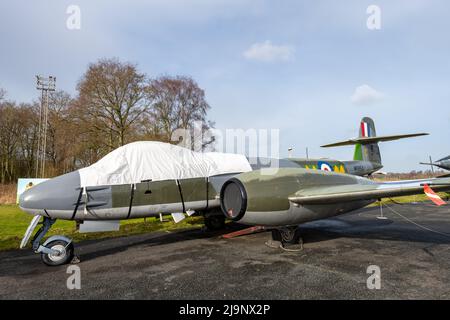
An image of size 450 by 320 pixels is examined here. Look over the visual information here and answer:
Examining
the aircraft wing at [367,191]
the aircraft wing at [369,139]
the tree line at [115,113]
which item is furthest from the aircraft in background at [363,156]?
the tree line at [115,113]

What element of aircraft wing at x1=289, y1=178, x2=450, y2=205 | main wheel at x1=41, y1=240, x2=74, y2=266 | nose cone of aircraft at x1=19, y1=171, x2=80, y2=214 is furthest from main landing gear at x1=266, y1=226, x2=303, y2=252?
nose cone of aircraft at x1=19, y1=171, x2=80, y2=214

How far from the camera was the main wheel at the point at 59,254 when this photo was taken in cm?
571

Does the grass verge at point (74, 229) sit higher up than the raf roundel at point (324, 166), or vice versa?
the raf roundel at point (324, 166)

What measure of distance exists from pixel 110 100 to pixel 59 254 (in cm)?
2225

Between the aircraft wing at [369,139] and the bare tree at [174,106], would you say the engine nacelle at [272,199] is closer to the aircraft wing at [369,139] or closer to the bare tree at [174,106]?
the aircraft wing at [369,139]

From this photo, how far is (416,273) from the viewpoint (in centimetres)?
498

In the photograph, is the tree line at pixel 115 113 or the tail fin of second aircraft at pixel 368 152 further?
the tree line at pixel 115 113

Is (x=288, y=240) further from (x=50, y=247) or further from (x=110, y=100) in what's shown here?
(x=110, y=100)

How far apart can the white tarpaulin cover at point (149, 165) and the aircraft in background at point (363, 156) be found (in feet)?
13.7

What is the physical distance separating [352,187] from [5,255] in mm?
8194

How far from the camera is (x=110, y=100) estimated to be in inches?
1008

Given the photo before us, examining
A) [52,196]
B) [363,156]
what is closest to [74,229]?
[52,196]

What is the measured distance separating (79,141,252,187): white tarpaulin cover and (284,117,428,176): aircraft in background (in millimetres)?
4168
